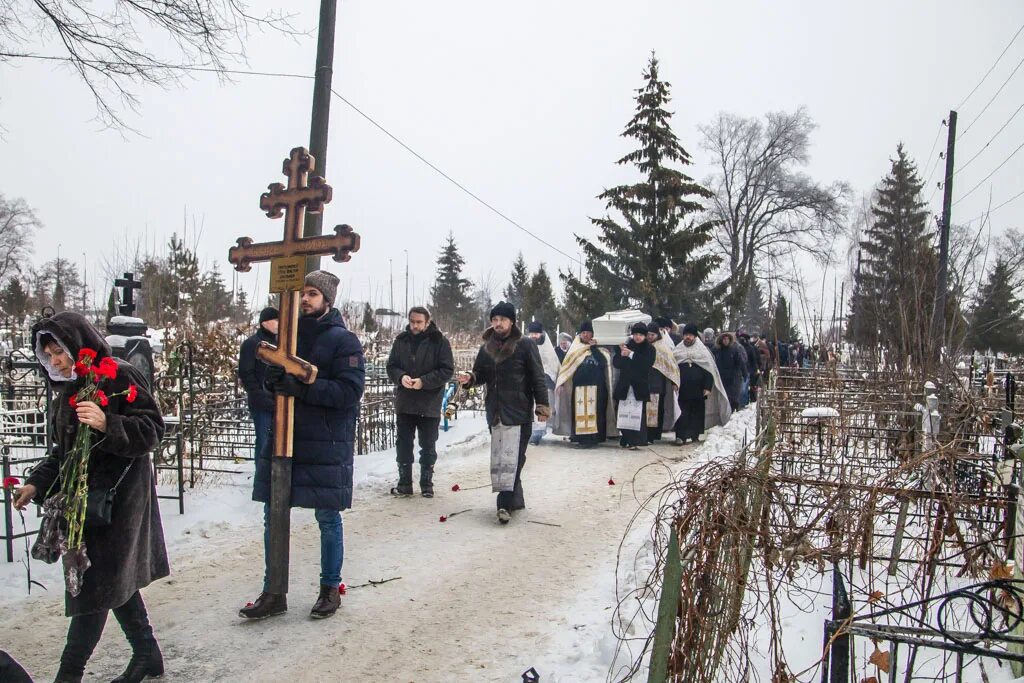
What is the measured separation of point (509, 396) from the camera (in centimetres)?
692

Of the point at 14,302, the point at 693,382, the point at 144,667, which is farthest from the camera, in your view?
the point at 14,302

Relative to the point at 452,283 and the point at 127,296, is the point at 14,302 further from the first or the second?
the point at 452,283

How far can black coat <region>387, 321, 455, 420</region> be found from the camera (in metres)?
7.51

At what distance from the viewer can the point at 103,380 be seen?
3.41 metres

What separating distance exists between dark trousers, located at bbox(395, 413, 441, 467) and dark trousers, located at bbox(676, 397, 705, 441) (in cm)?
543

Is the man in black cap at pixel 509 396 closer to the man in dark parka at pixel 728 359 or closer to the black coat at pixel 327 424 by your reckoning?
the black coat at pixel 327 424

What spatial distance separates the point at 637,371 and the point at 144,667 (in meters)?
8.21

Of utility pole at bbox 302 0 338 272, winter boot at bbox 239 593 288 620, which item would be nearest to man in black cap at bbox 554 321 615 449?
utility pole at bbox 302 0 338 272

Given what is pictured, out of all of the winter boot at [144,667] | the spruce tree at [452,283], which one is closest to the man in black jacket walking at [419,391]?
the winter boot at [144,667]

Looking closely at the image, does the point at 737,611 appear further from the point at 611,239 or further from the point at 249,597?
the point at 611,239

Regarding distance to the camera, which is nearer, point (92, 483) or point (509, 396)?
point (92, 483)

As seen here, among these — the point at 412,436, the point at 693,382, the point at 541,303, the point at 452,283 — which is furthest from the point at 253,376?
the point at 452,283

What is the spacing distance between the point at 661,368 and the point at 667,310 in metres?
15.7

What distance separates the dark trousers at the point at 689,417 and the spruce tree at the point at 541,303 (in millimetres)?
23384
